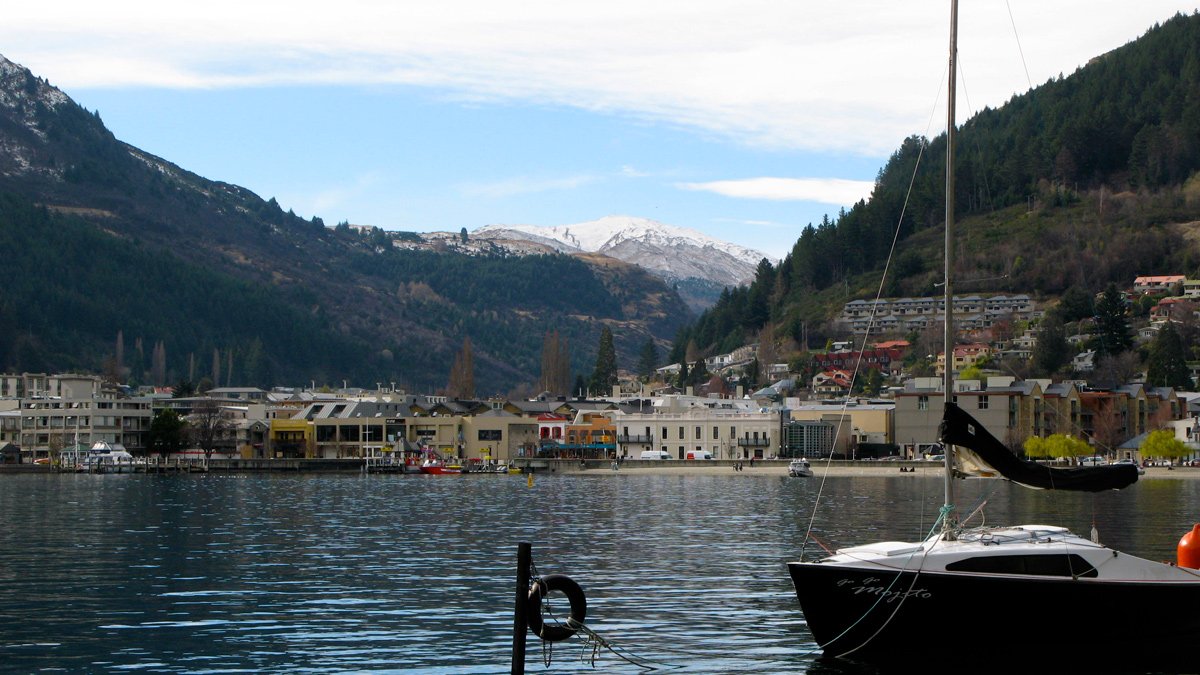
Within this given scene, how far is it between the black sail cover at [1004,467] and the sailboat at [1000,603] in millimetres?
770

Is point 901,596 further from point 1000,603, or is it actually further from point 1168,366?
point 1168,366

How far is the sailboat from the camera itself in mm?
30156

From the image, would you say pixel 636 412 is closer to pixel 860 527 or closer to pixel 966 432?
→ pixel 860 527

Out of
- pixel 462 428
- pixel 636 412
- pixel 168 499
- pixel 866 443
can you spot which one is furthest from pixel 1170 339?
pixel 168 499

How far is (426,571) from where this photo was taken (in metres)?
49.2

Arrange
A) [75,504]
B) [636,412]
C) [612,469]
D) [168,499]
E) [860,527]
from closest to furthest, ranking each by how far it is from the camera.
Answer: [860,527] → [75,504] → [168,499] → [612,469] → [636,412]

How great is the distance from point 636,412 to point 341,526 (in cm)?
12382

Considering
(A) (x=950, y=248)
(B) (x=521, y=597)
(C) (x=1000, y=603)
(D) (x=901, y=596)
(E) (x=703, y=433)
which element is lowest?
(C) (x=1000, y=603)

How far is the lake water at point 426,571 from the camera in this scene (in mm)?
32844

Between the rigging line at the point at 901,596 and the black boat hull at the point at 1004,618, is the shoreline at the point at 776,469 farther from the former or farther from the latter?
the rigging line at the point at 901,596

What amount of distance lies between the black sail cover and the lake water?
3.44 m

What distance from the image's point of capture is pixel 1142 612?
30734mm

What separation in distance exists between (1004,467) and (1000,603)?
11.6ft

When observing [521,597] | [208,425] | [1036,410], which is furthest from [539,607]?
[208,425]
